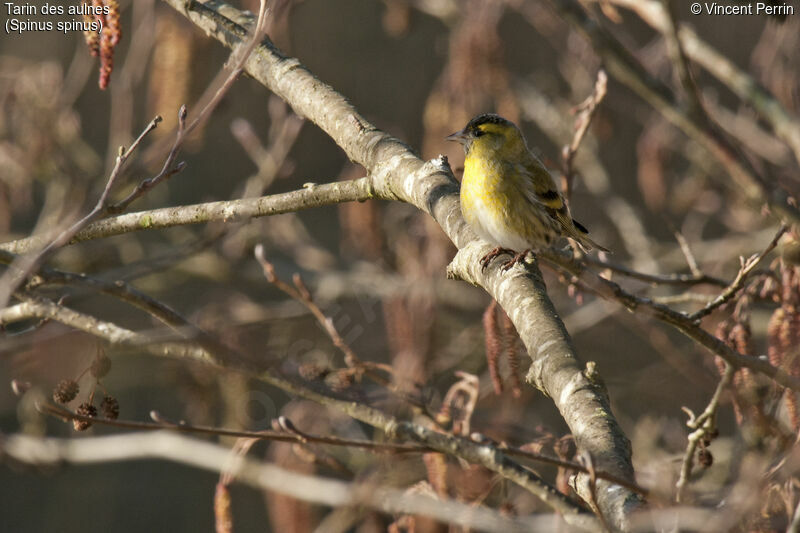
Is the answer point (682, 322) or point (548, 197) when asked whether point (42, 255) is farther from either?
point (548, 197)

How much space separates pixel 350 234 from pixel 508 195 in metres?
2.56

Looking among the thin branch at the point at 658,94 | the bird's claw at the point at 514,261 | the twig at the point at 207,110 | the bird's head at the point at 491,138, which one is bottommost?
the thin branch at the point at 658,94

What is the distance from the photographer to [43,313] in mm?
1927

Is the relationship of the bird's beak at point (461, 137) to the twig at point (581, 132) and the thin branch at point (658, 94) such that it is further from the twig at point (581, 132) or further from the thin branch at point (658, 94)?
the thin branch at point (658, 94)

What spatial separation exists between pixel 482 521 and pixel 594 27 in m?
1.16

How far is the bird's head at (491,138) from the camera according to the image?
2.73 m

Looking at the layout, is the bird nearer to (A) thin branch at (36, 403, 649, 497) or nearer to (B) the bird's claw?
(B) the bird's claw

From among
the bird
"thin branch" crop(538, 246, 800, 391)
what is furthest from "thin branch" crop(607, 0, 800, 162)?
the bird

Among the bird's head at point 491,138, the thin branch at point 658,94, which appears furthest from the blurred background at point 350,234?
the thin branch at point 658,94

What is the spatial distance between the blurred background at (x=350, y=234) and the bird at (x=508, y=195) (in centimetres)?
16

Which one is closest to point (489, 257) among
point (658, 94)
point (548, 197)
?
point (548, 197)

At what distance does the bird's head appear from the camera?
2730 mm

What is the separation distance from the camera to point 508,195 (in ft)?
8.45

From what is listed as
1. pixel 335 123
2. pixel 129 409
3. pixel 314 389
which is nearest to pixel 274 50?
pixel 335 123
